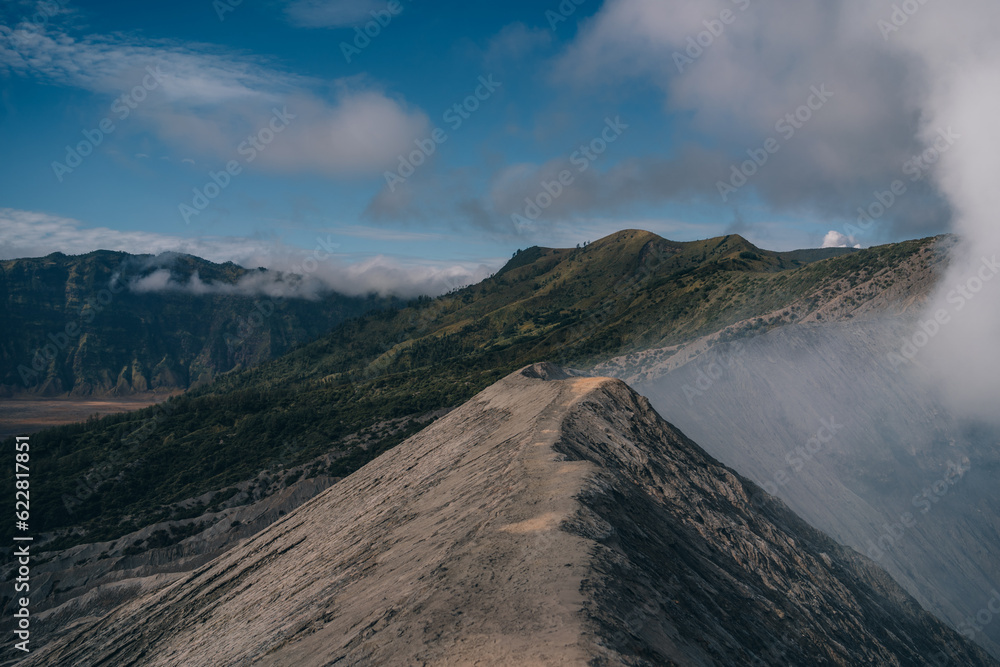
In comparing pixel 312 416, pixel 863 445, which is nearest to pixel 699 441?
pixel 863 445

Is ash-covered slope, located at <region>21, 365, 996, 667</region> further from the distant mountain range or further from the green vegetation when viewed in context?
the green vegetation

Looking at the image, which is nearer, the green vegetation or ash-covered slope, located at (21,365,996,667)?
ash-covered slope, located at (21,365,996,667)

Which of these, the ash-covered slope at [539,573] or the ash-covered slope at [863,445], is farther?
the ash-covered slope at [863,445]

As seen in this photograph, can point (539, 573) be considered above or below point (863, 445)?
above

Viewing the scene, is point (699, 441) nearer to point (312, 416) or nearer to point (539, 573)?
point (539, 573)

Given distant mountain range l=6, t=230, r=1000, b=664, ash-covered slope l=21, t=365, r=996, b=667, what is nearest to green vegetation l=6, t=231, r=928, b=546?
distant mountain range l=6, t=230, r=1000, b=664

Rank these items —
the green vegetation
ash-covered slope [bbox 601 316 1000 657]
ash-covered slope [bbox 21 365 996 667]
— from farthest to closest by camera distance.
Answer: the green vegetation
ash-covered slope [bbox 601 316 1000 657]
ash-covered slope [bbox 21 365 996 667]

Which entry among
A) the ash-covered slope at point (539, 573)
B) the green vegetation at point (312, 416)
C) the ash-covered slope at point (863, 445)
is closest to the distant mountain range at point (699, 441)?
the ash-covered slope at point (863, 445)

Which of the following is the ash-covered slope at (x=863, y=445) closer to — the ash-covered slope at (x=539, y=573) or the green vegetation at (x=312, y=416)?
the green vegetation at (x=312, y=416)

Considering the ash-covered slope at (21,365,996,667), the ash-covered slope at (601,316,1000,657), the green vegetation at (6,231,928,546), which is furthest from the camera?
the green vegetation at (6,231,928,546)
